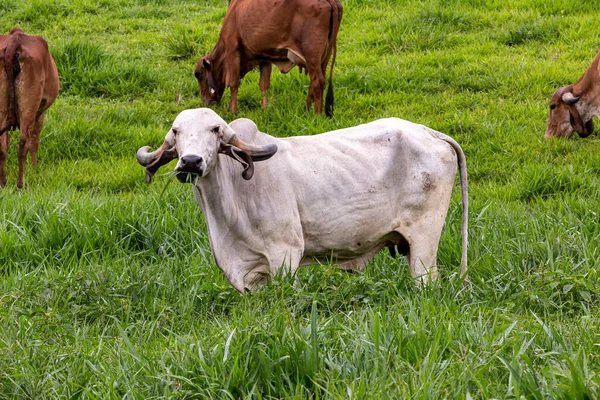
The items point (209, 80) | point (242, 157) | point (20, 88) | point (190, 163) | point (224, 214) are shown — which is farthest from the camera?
point (209, 80)

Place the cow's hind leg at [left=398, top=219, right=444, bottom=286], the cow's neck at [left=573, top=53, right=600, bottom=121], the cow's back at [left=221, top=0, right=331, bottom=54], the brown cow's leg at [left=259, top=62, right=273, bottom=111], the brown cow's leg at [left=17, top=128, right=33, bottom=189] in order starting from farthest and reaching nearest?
the brown cow's leg at [left=259, top=62, right=273, bottom=111] → the cow's back at [left=221, top=0, right=331, bottom=54] → the cow's neck at [left=573, top=53, right=600, bottom=121] → the brown cow's leg at [left=17, top=128, right=33, bottom=189] → the cow's hind leg at [left=398, top=219, right=444, bottom=286]

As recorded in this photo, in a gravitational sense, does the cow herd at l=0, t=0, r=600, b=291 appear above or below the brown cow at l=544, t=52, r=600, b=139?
above

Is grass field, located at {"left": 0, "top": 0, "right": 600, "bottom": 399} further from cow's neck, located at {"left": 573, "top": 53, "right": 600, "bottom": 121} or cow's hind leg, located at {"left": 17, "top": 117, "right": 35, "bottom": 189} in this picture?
cow's neck, located at {"left": 573, "top": 53, "right": 600, "bottom": 121}

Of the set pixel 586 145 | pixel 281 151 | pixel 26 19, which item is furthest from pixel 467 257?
pixel 26 19

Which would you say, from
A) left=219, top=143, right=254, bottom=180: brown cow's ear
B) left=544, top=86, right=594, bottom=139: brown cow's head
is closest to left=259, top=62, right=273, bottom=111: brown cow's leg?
left=544, top=86, right=594, bottom=139: brown cow's head

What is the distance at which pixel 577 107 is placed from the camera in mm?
9102

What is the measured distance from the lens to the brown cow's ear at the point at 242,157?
4.46 m

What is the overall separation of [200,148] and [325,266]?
1182 mm

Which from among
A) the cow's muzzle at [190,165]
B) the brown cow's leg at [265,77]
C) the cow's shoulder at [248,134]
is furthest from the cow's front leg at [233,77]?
the cow's muzzle at [190,165]

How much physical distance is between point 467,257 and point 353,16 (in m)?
7.54

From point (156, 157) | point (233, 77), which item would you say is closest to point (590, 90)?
point (233, 77)

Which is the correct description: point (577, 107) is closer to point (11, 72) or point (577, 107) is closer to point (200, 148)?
point (11, 72)

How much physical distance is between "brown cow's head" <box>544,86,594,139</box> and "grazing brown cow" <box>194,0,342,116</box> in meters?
2.23

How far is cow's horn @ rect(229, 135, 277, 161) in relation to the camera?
4535 mm
